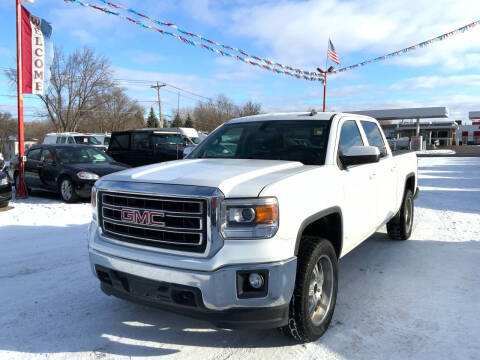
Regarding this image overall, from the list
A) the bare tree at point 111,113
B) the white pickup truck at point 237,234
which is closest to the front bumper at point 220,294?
the white pickup truck at point 237,234

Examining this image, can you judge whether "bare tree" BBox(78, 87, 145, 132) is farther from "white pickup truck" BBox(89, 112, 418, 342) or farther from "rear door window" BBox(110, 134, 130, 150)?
"white pickup truck" BBox(89, 112, 418, 342)

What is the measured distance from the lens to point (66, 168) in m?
9.32

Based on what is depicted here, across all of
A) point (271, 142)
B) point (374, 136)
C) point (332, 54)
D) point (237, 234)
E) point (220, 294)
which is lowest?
→ point (220, 294)

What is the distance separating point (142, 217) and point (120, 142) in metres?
12.5

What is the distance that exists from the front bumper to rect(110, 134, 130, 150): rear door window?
1238 centimetres

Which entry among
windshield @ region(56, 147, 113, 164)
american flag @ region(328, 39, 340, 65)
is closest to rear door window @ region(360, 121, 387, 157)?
windshield @ region(56, 147, 113, 164)

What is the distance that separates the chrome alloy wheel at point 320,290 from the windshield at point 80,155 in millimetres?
8324

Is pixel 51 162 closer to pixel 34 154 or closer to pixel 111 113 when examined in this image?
pixel 34 154

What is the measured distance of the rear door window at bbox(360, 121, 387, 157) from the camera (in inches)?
187

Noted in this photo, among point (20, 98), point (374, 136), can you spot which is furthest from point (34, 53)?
point (374, 136)

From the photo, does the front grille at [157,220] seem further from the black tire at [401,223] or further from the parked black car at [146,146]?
the parked black car at [146,146]

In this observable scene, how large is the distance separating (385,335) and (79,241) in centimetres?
455

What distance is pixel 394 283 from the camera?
420 centimetres

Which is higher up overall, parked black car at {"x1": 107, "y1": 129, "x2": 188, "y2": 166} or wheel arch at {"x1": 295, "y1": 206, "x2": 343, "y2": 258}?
parked black car at {"x1": 107, "y1": 129, "x2": 188, "y2": 166}
